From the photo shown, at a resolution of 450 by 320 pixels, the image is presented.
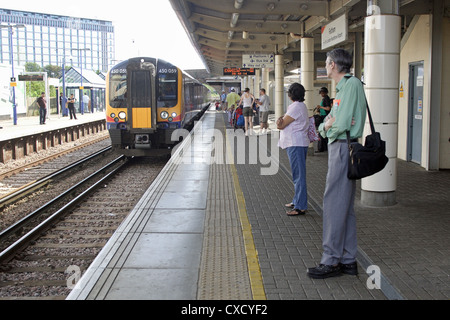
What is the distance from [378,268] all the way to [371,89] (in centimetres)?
324

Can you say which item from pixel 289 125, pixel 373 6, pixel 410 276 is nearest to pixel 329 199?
pixel 410 276

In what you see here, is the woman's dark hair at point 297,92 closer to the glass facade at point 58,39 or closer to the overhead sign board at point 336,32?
the overhead sign board at point 336,32

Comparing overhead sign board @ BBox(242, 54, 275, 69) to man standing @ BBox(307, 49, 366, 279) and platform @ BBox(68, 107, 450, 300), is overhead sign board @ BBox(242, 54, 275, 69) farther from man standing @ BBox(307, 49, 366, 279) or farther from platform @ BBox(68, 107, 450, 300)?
man standing @ BBox(307, 49, 366, 279)

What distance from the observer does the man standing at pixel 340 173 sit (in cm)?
443

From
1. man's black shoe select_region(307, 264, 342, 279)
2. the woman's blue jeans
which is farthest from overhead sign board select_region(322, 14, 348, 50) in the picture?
man's black shoe select_region(307, 264, 342, 279)

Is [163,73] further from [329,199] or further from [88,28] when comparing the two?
[88,28]

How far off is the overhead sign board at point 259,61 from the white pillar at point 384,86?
14.5 m

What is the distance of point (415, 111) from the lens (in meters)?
11.1

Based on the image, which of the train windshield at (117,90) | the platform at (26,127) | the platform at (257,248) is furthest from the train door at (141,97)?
the platform at (257,248)

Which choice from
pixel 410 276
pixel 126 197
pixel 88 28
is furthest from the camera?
pixel 88 28

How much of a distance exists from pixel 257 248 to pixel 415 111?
22.9 feet

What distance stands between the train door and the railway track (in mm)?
3398

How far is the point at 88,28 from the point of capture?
7269 inches

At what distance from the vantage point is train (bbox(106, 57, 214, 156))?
14578 mm
